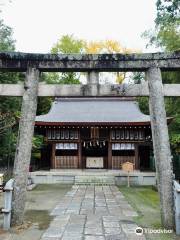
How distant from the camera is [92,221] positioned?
7957 millimetres

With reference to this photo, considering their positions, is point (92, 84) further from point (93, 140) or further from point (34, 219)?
point (93, 140)

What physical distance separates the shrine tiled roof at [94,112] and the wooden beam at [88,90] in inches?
504

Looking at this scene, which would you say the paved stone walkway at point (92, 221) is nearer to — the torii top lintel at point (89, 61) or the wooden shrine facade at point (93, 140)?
the torii top lintel at point (89, 61)

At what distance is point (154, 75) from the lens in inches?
295

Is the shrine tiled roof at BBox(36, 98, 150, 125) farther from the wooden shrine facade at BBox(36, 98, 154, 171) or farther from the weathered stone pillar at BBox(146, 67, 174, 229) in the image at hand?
the weathered stone pillar at BBox(146, 67, 174, 229)

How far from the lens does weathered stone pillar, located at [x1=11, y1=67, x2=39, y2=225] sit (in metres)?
7.02

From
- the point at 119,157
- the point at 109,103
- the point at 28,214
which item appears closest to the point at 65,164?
→ the point at 119,157

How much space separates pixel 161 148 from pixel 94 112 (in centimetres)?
1737

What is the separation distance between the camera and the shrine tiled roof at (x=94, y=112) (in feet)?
70.8

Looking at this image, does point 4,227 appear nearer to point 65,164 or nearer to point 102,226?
point 102,226

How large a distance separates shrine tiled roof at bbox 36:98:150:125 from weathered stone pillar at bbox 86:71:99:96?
13037 mm

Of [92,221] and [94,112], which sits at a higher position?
[94,112]

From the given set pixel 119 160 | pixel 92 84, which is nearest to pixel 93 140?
pixel 119 160

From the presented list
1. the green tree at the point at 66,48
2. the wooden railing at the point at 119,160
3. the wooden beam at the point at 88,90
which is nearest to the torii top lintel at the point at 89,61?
the wooden beam at the point at 88,90
